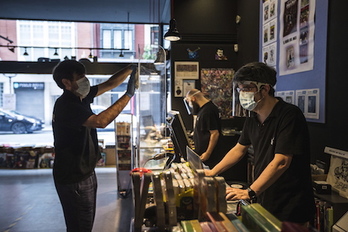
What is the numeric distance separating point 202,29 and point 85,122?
3.54m

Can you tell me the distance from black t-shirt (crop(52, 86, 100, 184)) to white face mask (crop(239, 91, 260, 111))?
3.47 ft

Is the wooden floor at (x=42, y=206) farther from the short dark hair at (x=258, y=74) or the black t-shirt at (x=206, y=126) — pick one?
the short dark hair at (x=258, y=74)

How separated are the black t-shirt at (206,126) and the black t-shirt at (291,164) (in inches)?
65.6

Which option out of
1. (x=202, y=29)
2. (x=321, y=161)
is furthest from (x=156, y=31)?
(x=321, y=161)

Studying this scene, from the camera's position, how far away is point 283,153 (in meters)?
1.62

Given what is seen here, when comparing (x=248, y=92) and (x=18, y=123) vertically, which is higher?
(x=248, y=92)

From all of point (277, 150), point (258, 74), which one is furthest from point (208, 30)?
point (277, 150)

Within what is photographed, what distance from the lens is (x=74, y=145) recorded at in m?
2.08

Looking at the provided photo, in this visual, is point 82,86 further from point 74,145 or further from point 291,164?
point 291,164

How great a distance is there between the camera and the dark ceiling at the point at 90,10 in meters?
6.07

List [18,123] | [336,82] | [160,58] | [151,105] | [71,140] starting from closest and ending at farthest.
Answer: [71,140], [336,82], [160,58], [151,105], [18,123]

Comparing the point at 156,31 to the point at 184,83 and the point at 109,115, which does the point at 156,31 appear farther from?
the point at 109,115

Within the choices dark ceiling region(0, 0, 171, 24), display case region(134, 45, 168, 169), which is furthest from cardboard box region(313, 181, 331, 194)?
dark ceiling region(0, 0, 171, 24)

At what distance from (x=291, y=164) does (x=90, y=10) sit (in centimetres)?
611
